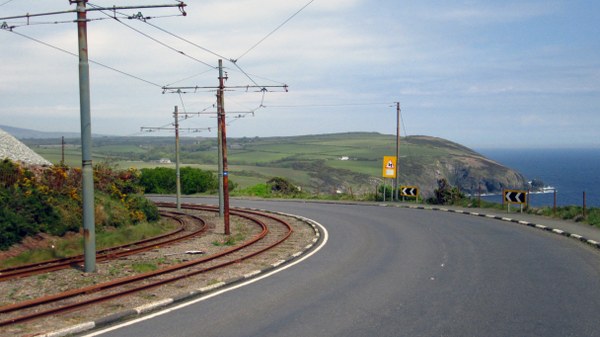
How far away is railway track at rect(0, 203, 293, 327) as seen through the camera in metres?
10.9

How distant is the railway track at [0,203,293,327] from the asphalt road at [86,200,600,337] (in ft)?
6.64

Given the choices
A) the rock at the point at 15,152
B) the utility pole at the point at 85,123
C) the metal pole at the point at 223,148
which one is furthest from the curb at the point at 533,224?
the rock at the point at 15,152

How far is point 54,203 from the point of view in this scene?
23.2 metres

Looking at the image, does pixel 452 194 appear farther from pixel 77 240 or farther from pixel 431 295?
pixel 431 295

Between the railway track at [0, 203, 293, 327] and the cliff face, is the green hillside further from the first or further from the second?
the railway track at [0, 203, 293, 327]

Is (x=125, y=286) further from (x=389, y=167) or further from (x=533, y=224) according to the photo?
(x=389, y=167)

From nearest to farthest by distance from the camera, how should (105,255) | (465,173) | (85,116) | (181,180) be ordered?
(85,116) → (105,255) → (181,180) → (465,173)

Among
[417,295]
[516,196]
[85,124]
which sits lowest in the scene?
[417,295]

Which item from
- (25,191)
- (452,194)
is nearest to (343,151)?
(452,194)

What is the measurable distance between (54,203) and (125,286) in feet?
37.5

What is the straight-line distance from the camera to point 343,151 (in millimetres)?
143500

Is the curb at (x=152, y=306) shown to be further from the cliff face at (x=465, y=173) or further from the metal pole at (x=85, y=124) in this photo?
the cliff face at (x=465, y=173)

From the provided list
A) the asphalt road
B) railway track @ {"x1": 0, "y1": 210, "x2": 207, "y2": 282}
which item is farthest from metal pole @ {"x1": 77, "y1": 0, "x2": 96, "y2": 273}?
the asphalt road

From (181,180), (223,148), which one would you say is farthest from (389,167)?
(181,180)
